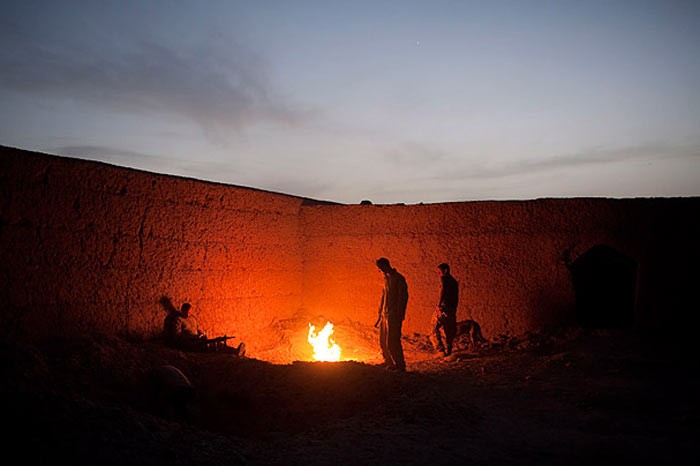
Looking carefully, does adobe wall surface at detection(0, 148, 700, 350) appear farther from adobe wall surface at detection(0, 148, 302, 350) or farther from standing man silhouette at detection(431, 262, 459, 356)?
standing man silhouette at detection(431, 262, 459, 356)

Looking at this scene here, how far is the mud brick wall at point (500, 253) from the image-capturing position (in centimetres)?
866

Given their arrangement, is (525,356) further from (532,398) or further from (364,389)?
(364,389)

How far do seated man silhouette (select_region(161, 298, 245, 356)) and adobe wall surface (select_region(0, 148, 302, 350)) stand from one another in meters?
0.18

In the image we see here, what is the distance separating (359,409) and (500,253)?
16.5ft

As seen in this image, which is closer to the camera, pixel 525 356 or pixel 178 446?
pixel 178 446

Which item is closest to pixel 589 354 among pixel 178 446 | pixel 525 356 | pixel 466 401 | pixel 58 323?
pixel 525 356

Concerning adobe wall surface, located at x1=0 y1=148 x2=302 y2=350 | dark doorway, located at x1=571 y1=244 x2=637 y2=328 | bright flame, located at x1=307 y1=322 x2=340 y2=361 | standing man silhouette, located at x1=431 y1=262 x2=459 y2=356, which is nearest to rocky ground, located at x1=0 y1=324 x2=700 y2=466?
adobe wall surface, located at x1=0 y1=148 x2=302 y2=350

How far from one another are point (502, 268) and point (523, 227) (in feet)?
2.70

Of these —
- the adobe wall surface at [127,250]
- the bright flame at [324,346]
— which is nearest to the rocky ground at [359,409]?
the adobe wall surface at [127,250]

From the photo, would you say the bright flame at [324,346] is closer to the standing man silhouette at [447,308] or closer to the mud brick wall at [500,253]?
the mud brick wall at [500,253]

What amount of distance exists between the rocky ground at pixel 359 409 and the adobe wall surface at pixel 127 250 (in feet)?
1.90

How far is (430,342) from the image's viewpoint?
10.1 metres

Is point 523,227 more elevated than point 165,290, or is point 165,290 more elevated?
point 523,227

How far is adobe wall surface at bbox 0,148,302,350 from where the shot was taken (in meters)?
6.36
